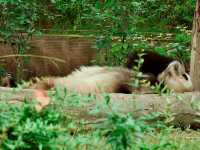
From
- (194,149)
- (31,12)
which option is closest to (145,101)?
(194,149)

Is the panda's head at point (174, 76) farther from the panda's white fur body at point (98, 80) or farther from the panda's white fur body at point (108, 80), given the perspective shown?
the panda's white fur body at point (98, 80)

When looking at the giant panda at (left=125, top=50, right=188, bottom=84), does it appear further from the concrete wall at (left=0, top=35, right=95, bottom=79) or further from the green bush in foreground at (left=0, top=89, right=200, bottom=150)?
the green bush in foreground at (left=0, top=89, right=200, bottom=150)

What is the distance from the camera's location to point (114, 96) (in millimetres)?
5613

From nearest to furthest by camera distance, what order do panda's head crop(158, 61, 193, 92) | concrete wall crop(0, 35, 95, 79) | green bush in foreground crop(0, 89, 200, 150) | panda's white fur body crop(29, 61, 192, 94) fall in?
green bush in foreground crop(0, 89, 200, 150) < panda's white fur body crop(29, 61, 192, 94) < panda's head crop(158, 61, 193, 92) < concrete wall crop(0, 35, 95, 79)

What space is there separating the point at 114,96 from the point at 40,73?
9.70ft

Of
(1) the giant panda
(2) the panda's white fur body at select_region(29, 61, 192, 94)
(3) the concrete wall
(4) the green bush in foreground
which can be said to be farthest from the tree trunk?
(4) the green bush in foreground

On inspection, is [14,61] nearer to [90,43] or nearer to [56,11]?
[90,43]

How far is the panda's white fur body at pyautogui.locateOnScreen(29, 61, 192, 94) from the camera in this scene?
641 centimetres

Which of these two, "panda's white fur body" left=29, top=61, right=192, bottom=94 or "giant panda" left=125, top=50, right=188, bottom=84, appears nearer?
"panda's white fur body" left=29, top=61, right=192, bottom=94

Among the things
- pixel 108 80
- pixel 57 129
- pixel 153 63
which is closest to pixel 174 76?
pixel 153 63

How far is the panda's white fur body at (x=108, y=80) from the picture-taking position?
21.0 ft

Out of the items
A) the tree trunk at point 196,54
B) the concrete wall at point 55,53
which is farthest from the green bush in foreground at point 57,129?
the concrete wall at point 55,53

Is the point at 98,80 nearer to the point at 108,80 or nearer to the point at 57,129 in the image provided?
the point at 108,80

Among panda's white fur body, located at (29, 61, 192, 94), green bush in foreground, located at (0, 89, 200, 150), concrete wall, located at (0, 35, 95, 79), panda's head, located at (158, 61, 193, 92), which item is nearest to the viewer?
green bush in foreground, located at (0, 89, 200, 150)
